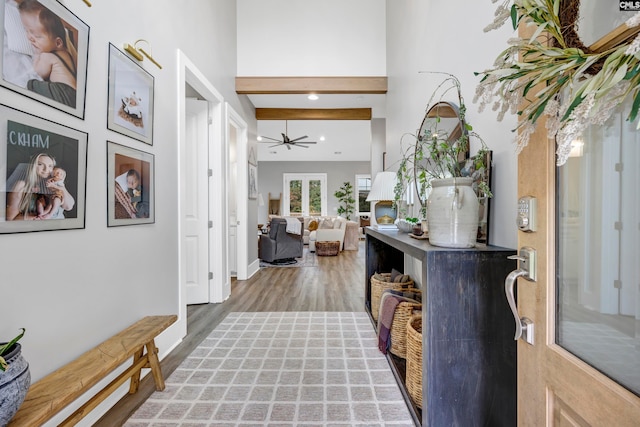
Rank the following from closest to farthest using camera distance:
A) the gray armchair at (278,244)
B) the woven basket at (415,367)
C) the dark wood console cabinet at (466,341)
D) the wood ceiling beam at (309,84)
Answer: the dark wood console cabinet at (466,341), the woven basket at (415,367), the wood ceiling beam at (309,84), the gray armchair at (278,244)

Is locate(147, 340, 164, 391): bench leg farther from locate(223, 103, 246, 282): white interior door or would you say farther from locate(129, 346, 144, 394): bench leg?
locate(223, 103, 246, 282): white interior door

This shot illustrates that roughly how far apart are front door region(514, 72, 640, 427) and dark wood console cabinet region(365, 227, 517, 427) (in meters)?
0.39

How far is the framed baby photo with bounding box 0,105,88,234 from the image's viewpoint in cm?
120

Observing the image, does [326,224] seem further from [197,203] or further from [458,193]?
[458,193]

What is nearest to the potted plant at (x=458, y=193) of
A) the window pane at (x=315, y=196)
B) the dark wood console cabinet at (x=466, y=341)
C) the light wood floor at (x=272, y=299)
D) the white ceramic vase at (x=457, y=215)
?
the white ceramic vase at (x=457, y=215)

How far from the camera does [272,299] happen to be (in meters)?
3.82

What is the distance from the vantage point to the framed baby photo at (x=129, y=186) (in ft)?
5.92

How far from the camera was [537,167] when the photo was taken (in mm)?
896

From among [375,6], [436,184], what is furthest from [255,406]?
[375,6]

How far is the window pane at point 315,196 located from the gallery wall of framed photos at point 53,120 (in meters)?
10.4

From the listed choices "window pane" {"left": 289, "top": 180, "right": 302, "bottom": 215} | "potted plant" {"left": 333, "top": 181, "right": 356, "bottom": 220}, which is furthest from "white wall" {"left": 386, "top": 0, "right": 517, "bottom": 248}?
"window pane" {"left": 289, "top": 180, "right": 302, "bottom": 215}

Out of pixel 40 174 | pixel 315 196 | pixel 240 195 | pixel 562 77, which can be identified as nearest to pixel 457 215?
pixel 562 77

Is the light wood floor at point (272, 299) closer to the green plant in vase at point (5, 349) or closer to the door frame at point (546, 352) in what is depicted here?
the green plant in vase at point (5, 349)

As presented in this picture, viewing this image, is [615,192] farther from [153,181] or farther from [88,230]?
[153,181]
